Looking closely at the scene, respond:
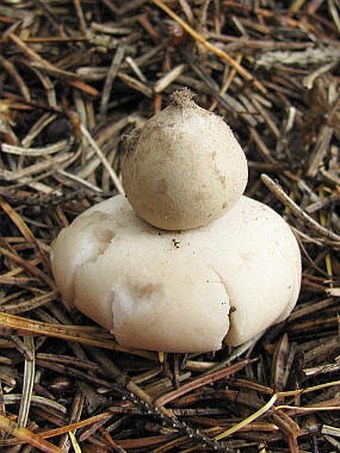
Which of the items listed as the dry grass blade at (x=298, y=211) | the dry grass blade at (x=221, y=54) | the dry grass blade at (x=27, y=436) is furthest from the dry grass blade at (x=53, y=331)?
the dry grass blade at (x=221, y=54)

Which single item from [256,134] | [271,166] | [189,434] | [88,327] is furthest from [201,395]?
[256,134]

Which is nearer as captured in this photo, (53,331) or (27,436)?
(27,436)

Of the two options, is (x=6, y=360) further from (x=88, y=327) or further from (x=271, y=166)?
(x=271, y=166)

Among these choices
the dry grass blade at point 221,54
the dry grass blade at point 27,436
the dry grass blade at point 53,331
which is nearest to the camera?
the dry grass blade at point 27,436

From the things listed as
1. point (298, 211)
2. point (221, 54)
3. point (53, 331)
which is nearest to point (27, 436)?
point (53, 331)

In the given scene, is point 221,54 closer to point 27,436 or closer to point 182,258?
point 182,258

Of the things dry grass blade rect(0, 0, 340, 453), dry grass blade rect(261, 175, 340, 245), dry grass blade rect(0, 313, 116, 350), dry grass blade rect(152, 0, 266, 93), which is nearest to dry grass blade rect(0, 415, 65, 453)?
dry grass blade rect(0, 0, 340, 453)

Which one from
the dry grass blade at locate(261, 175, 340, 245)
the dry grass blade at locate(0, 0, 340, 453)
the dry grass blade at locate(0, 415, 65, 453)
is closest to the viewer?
the dry grass blade at locate(0, 415, 65, 453)

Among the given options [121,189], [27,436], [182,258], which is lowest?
[27,436]

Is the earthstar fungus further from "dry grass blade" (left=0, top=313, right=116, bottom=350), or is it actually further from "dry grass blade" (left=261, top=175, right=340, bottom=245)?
"dry grass blade" (left=261, top=175, right=340, bottom=245)

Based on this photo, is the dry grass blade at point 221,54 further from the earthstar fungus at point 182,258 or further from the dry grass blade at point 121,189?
the earthstar fungus at point 182,258

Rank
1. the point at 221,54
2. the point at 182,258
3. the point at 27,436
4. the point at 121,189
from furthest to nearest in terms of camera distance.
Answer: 1. the point at 221,54
2. the point at 121,189
3. the point at 182,258
4. the point at 27,436

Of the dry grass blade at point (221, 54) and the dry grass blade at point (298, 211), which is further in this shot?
the dry grass blade at point (221, 54)
